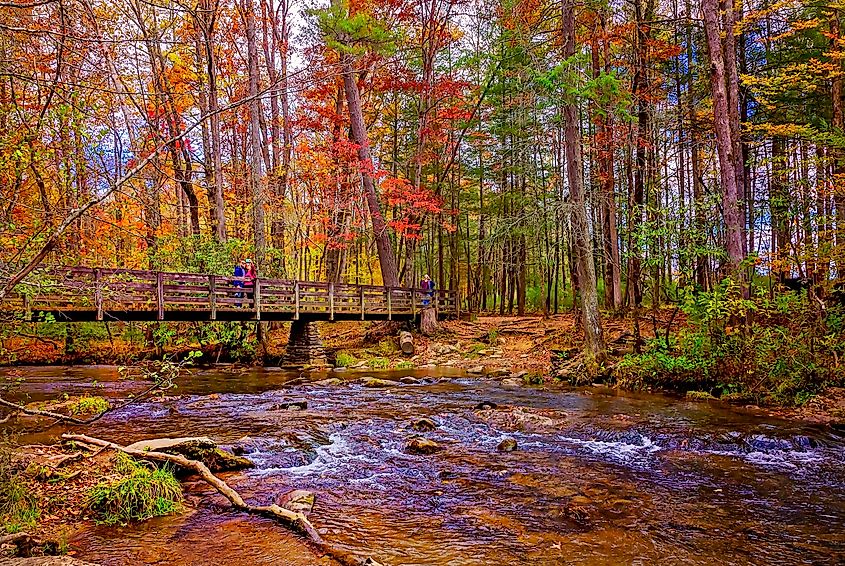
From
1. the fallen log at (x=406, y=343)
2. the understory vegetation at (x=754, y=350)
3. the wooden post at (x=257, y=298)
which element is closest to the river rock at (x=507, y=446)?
the understory vegetation at (x=754, y=350)

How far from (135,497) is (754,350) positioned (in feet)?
36.4

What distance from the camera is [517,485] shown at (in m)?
6.42

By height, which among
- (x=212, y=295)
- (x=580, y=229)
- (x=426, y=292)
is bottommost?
(x=426, y=292)

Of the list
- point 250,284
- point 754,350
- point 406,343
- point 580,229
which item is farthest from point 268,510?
point 406,343

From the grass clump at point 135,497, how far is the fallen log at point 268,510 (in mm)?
376

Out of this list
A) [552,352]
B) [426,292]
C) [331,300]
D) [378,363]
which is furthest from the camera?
→ [426,292]

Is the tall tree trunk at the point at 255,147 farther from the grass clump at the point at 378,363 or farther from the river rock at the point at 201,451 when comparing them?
the river rock at the point at 201,451

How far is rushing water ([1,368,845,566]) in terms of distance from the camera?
467 cm

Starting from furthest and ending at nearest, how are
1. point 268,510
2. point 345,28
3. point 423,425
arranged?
point 345,28 → point 423,425 → point 268,510

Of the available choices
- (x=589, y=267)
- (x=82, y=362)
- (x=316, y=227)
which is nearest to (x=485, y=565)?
(x=589, y=267)

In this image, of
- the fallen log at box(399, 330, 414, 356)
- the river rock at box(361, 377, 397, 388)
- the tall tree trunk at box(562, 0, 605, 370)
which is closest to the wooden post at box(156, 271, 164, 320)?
the river rock at box(361, 377, 397, 388)

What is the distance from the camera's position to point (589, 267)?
46.1 feet

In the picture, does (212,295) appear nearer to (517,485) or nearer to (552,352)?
(552,352)

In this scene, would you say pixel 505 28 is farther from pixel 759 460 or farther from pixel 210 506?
pixel 210 506
